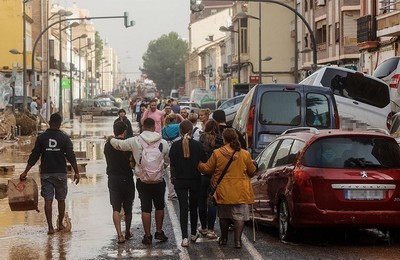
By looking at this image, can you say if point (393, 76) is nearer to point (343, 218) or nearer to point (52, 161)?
point (52, 161)

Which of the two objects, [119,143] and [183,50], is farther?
[183,50]

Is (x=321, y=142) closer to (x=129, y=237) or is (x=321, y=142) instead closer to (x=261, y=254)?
(x=261, y=254)

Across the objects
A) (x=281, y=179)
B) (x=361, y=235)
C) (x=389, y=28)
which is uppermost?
(x=389, y=28)

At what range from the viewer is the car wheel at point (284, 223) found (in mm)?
12562

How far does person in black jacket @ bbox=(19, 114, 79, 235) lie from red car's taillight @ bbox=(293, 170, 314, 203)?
3527mm

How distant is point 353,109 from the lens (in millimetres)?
25938

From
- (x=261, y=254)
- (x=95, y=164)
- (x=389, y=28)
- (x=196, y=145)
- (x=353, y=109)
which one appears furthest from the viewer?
(x=389, y=28)

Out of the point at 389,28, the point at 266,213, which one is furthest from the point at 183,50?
the point at 266,213

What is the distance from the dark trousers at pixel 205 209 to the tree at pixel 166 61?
168459 millimetres

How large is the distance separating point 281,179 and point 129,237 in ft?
7.22

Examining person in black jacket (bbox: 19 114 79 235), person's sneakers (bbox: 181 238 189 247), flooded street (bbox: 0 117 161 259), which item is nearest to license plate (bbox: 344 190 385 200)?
person's sneakers (bbox: 181 238 189 247)

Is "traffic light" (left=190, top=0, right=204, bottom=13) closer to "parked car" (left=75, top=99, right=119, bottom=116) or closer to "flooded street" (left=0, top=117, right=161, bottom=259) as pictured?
"flooded street" (left=0, top=117, right=161, bottom=259)

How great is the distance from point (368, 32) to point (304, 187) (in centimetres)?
3022

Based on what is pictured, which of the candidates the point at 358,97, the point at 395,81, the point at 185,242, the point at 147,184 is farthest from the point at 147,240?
the point at 395,81
